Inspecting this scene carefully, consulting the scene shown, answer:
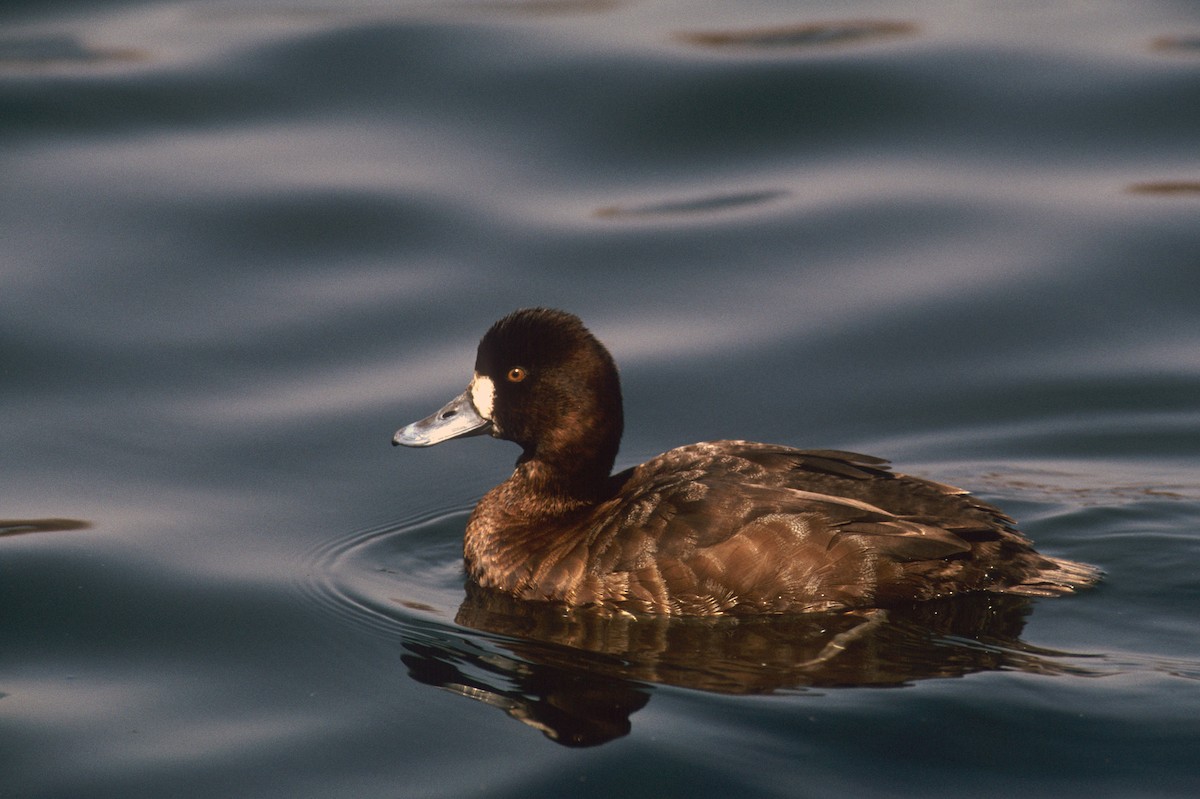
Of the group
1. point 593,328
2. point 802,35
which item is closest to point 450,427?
point 593,328

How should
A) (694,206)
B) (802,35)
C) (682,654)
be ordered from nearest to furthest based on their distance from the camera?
(682,654), (694,206), (802,35)

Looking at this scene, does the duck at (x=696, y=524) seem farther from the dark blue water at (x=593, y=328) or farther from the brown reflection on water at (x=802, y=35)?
the brown reflection on water at (x=802, y=35)

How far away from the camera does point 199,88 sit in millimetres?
10742

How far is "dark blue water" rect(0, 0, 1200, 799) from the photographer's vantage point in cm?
522

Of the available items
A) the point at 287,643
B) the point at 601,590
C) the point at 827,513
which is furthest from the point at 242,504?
the point at 827,513

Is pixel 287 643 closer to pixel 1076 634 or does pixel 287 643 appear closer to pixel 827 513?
pixel 827 513

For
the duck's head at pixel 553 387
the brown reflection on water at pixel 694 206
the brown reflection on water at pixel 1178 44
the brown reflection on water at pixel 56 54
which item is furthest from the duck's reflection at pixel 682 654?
the brown reflection on water at pixel 56 54

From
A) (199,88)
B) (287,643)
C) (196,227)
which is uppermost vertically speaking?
(199,88)

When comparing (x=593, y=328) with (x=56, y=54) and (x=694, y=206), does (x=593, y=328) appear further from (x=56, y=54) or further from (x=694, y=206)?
(x=56, y=54)

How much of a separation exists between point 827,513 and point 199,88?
20.4 ft

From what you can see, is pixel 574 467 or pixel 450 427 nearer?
pixel 574 467

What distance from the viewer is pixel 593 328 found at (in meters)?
8.38

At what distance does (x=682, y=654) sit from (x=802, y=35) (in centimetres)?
636

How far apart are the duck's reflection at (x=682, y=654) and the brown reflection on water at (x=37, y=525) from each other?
1655 millimetres
